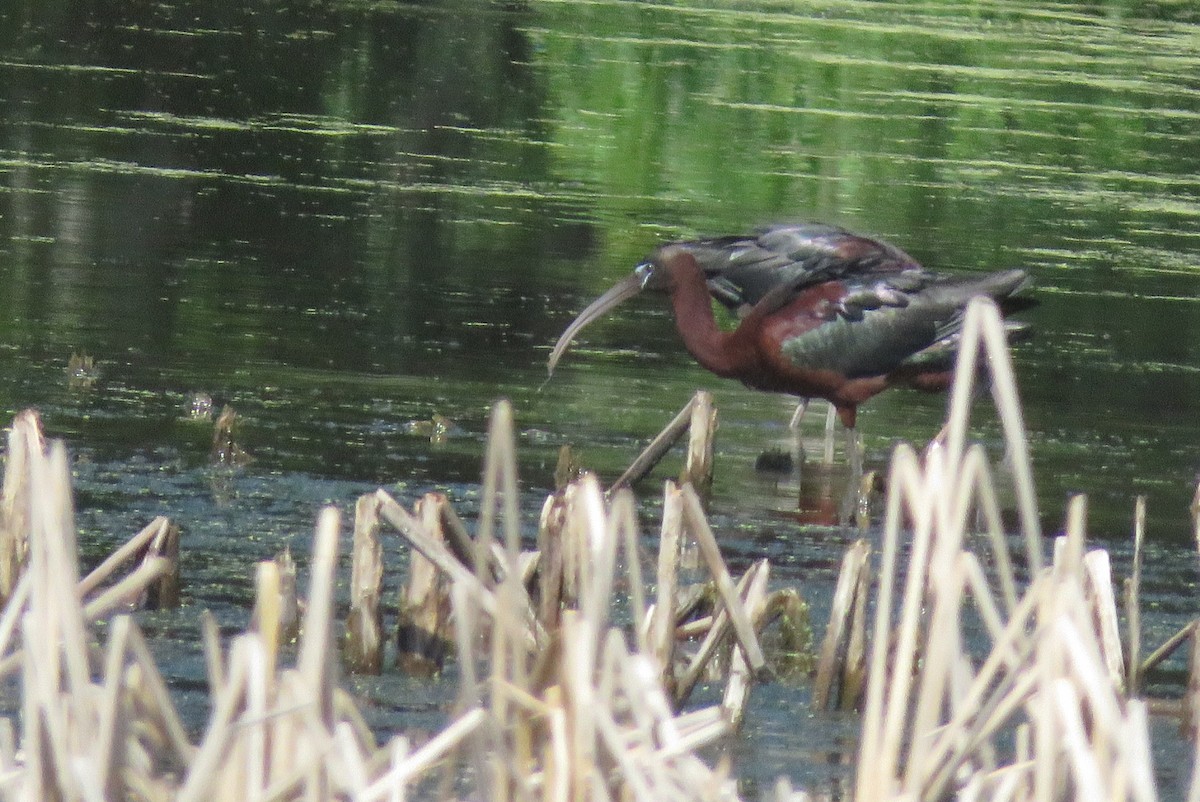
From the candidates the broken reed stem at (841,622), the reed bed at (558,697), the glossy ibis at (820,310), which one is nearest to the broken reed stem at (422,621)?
the broken reed stem at (841,622)

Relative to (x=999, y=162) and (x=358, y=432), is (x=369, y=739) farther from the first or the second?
(x=999, y=162)

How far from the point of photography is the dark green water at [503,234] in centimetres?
993

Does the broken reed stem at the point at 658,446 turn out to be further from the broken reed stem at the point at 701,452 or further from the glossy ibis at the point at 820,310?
the glossy ibis at the point at 820,310

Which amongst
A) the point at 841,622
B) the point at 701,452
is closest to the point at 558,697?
the point at 841,622

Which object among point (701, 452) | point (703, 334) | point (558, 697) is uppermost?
point (558, 697)

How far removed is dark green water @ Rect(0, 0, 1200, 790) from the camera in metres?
9.93

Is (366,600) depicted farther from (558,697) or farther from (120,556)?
(558,697)

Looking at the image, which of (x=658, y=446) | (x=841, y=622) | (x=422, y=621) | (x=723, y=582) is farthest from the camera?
(x=658, y=446)

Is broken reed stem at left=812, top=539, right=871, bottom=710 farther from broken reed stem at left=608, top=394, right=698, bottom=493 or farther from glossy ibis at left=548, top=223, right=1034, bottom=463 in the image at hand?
glossy ibis at left=548, top=223, right=1034, bottom=463

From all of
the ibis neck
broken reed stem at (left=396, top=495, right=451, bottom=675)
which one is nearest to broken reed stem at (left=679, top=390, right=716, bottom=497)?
the ibis neck

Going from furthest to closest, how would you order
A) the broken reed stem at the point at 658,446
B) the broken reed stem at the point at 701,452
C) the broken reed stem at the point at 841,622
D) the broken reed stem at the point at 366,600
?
the broken reed stem at the point at 701,452, the broken reed stem at the point at 658,446, the broken reed stem at the point at 366,600, the broken reed stem at the point at 841,622

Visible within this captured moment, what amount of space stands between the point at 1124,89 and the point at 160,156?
13.9 meters

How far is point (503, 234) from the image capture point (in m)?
17.1

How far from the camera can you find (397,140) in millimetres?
21594
